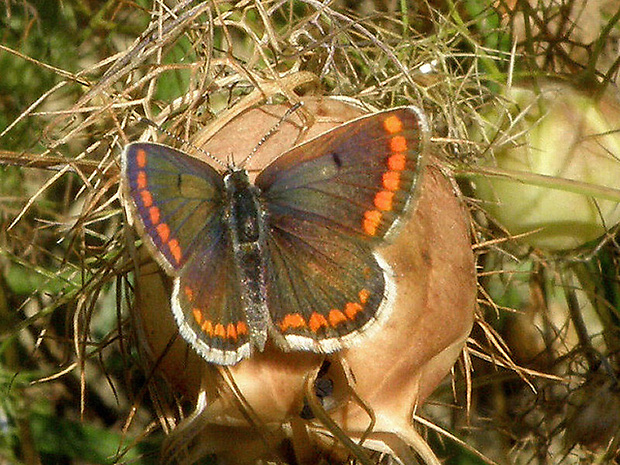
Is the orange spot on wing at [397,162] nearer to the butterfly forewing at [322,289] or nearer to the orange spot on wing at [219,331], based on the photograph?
the butterfly forewing at [322,289]

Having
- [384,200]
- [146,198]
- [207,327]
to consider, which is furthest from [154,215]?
[384,200]

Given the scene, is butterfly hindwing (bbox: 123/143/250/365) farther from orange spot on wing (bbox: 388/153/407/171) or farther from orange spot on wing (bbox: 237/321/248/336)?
orange spot on wing (bbox: 388/153/407/171)

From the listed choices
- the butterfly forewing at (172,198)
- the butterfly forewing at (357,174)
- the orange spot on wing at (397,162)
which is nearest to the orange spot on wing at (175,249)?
the butterfly forewing at (172,198)

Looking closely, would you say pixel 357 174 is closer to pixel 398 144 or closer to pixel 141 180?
pixel 398 144

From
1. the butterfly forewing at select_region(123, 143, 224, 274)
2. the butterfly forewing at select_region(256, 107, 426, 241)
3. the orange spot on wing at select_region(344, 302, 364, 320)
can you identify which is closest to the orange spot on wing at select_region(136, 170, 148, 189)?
the butterfly forewing at select_region(123, 143, 224, 274)

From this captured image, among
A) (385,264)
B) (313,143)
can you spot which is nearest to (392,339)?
(385,264)
